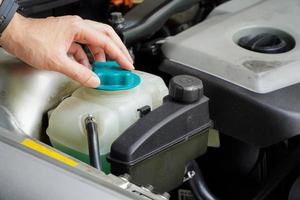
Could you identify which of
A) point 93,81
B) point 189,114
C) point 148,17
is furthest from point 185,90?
point 148,17

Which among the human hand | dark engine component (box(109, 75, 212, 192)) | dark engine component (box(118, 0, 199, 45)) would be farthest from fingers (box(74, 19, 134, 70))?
dark engine component (box(118, 0, 199, 45))

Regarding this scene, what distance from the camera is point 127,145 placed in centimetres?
79

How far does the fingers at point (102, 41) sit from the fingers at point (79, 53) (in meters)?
0.05

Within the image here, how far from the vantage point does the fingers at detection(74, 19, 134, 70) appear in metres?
0.91

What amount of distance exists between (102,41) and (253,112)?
281mm

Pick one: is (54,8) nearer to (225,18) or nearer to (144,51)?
(144,51)

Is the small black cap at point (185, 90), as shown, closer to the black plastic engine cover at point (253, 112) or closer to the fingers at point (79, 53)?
the black plastic engine cover at point (253, 112)

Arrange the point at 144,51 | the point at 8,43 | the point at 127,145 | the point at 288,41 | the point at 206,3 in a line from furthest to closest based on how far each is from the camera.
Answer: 1. the point at 206,3
2. the point at 144,51
3. the point at 288,41
4. the point at 8,43
5. the point at 127,145

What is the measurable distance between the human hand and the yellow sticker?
0.15m

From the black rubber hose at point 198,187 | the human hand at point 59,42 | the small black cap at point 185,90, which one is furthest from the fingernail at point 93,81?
the black rubber hose at point 198,187

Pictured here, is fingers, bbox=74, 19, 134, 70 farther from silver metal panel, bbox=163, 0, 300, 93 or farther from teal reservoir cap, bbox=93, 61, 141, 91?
silver metal panel, bbox=163, 0, 300, 93

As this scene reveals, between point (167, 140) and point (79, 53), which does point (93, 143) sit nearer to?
point (167, 140)

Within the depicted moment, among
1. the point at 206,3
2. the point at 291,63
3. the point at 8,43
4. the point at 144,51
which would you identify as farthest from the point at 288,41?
the point at 8,43

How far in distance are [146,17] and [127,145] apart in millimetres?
485
